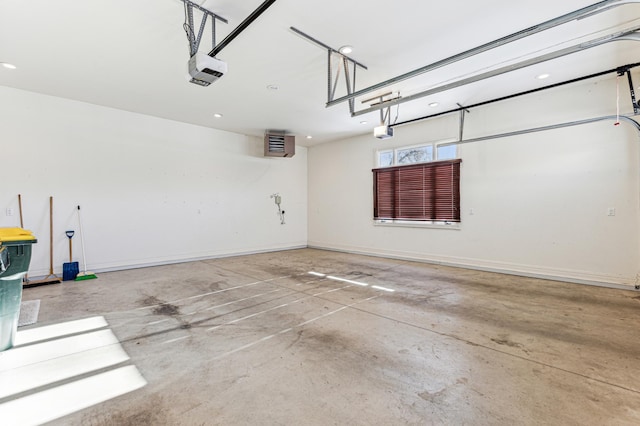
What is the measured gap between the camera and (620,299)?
3.81 metres

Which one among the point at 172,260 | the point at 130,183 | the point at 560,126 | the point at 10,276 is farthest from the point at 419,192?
the point at 10,276

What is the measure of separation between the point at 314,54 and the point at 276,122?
120 inches

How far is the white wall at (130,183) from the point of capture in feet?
16.0

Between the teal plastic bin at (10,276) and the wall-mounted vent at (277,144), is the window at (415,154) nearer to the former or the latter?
the wall-mounted vent at (277,144)

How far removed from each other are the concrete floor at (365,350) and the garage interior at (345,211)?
22mm

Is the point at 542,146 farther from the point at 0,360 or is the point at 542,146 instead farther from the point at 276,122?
the point at 0,360

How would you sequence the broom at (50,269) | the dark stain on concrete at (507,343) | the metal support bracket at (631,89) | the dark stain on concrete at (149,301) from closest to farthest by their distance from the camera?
1. the dark stain on concrete at (507,343)
2. the dark stain on concrete at (149,301)
3. the metal support bracket at (631,89)
4. the broom at (50,269)

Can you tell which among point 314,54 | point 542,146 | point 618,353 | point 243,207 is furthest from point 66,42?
point 542,146

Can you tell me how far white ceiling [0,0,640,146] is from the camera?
2.80 meters

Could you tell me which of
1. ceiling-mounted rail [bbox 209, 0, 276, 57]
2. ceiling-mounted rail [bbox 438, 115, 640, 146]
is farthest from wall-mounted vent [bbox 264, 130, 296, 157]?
ceiling-mounted rail [bbox 209, 0, 276, 57]

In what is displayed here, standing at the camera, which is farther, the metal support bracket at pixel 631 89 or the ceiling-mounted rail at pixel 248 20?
the metal support bracket at pixel 631 89

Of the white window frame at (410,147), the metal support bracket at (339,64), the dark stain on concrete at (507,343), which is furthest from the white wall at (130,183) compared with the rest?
the dark stain on concrete at (507,343)

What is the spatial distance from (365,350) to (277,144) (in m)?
5.88

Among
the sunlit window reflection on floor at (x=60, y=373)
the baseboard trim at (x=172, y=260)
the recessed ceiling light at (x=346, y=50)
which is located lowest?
the sunlit window reflection on floor at (x=60, y=373)
